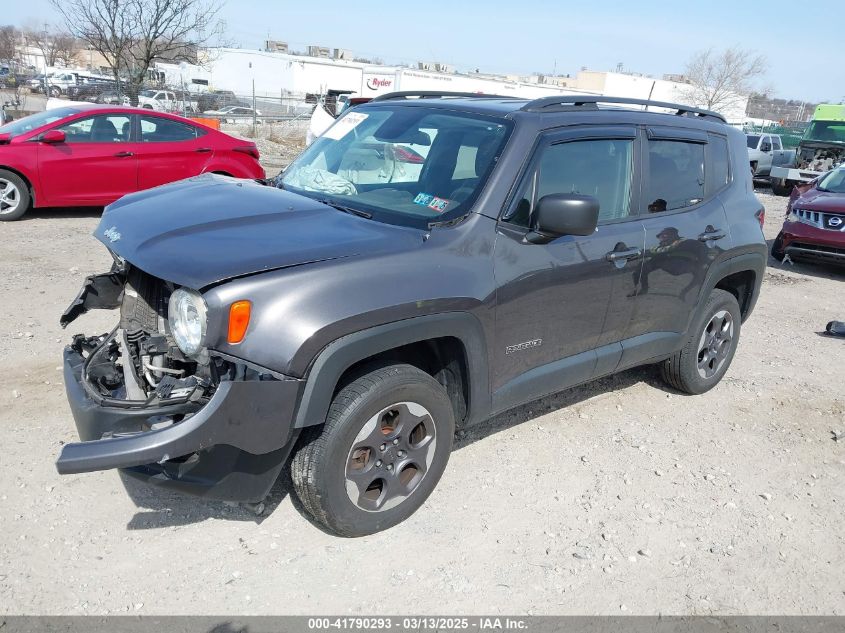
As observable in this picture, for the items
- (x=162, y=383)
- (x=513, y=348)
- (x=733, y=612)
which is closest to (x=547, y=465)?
(x=513, y=348)

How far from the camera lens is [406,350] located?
331cm

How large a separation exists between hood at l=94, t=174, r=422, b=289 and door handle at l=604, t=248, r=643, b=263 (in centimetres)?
123

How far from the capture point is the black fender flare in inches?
106

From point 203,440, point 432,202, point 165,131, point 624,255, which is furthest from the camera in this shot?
point 165,131

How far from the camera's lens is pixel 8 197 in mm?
8836

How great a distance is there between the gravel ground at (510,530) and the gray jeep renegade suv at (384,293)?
1.05 feet

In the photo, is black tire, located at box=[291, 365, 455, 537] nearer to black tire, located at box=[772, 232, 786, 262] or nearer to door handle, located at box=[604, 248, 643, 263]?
door handle, located at box=[604, 248, 643, 263]

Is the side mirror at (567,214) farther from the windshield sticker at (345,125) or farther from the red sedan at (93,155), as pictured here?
the red sedan at (93,155)

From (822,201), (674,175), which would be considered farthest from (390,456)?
(822,201)

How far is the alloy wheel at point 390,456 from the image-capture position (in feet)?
10.0

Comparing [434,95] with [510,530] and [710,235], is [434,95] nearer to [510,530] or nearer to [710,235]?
[710,235]

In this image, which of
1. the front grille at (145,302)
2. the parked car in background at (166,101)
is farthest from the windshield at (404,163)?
the parked car in background at (166,101)

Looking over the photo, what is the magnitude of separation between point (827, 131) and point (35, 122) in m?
22.4

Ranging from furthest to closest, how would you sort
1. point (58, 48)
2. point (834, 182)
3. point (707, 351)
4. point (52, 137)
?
point (58, 48)
point (834, 182)
point (52, 137)
point (707, 351)
